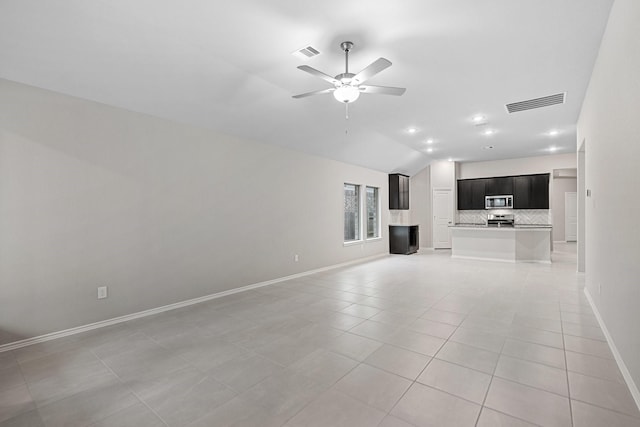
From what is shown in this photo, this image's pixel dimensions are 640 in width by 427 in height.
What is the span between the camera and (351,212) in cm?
786

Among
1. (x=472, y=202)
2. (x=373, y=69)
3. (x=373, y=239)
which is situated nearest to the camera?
(x=373, y=69)

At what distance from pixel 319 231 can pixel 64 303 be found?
14.2 ft

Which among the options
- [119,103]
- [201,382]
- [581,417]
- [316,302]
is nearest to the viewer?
[581,417]

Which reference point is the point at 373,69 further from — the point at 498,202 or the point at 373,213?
the point at 498,202

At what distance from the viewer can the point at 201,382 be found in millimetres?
2234

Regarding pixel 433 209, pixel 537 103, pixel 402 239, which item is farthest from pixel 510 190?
pixel 537 103

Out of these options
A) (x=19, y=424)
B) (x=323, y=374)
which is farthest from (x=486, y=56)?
(x=19, y=424)

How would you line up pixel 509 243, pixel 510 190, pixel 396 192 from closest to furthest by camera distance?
pixel 509 243, pixel 396 192, pixel 510 190

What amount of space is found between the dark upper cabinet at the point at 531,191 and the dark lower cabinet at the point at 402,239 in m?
3.34

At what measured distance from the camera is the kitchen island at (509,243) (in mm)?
7320

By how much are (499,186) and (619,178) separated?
7971mm

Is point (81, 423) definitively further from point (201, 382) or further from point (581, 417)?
point (581, 417)

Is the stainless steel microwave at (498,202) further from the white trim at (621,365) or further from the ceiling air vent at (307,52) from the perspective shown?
the ceiling air vent at (307,52)

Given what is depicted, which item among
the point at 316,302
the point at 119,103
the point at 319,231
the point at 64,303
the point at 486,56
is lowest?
the point at 316,302
